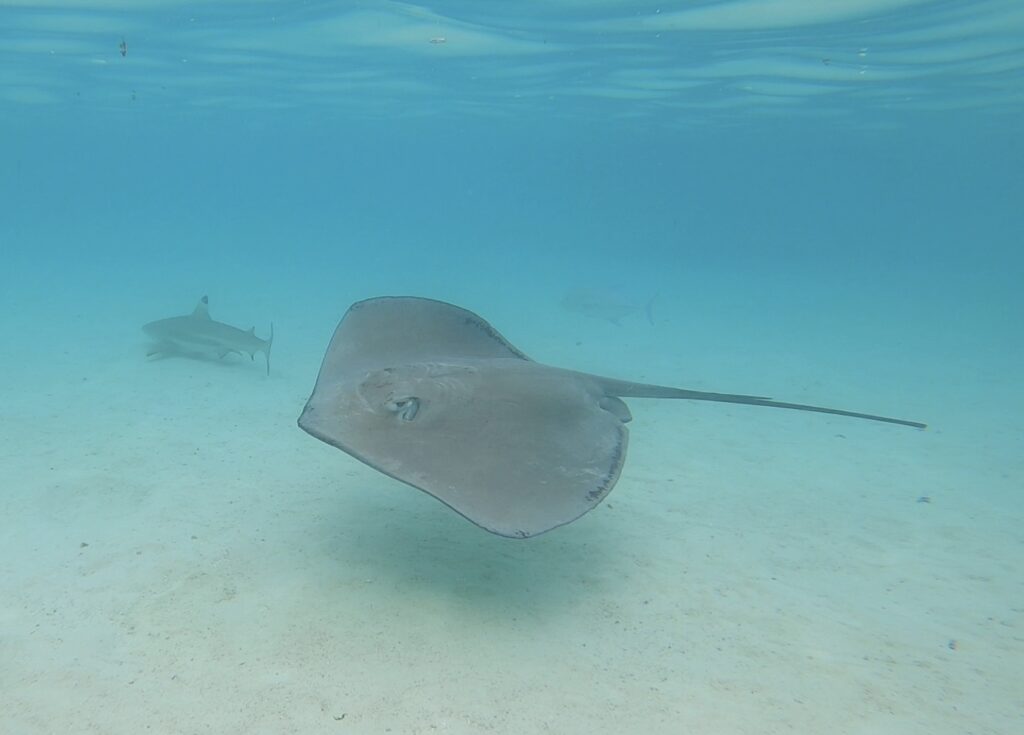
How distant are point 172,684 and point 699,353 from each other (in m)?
12.0

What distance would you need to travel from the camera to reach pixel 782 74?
845 inches

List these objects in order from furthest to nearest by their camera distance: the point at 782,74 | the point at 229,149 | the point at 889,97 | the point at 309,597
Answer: the point at 229,149, the point at 889,97, the point at 782,74, the point at 309,597

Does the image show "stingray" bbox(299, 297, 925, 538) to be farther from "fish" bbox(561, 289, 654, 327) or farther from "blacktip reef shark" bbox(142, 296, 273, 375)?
"fish" bbox(561, 289, 654, 327)

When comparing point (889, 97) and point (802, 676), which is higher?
point (889, 97)

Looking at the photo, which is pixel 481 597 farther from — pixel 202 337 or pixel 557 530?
pixel 202 337

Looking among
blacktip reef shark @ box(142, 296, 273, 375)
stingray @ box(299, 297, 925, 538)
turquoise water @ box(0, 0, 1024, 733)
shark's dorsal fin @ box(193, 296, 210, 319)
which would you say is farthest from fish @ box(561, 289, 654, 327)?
stingray @ box(299, 297, 925, 538)

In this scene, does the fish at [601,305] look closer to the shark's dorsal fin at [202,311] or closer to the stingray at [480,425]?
the shark's dorsal fin at [202,311]

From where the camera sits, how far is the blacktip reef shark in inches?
401

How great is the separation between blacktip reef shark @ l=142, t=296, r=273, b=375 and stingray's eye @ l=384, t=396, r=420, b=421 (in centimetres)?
644

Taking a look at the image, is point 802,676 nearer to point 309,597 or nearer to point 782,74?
point 309,597

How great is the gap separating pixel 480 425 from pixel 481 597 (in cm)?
111

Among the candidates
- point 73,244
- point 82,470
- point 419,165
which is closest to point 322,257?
point 73,244

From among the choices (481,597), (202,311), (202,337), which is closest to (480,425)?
(481,597)

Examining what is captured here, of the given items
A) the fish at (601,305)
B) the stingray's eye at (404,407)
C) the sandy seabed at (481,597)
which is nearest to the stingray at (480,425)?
the stingray's eye at (404,407)
